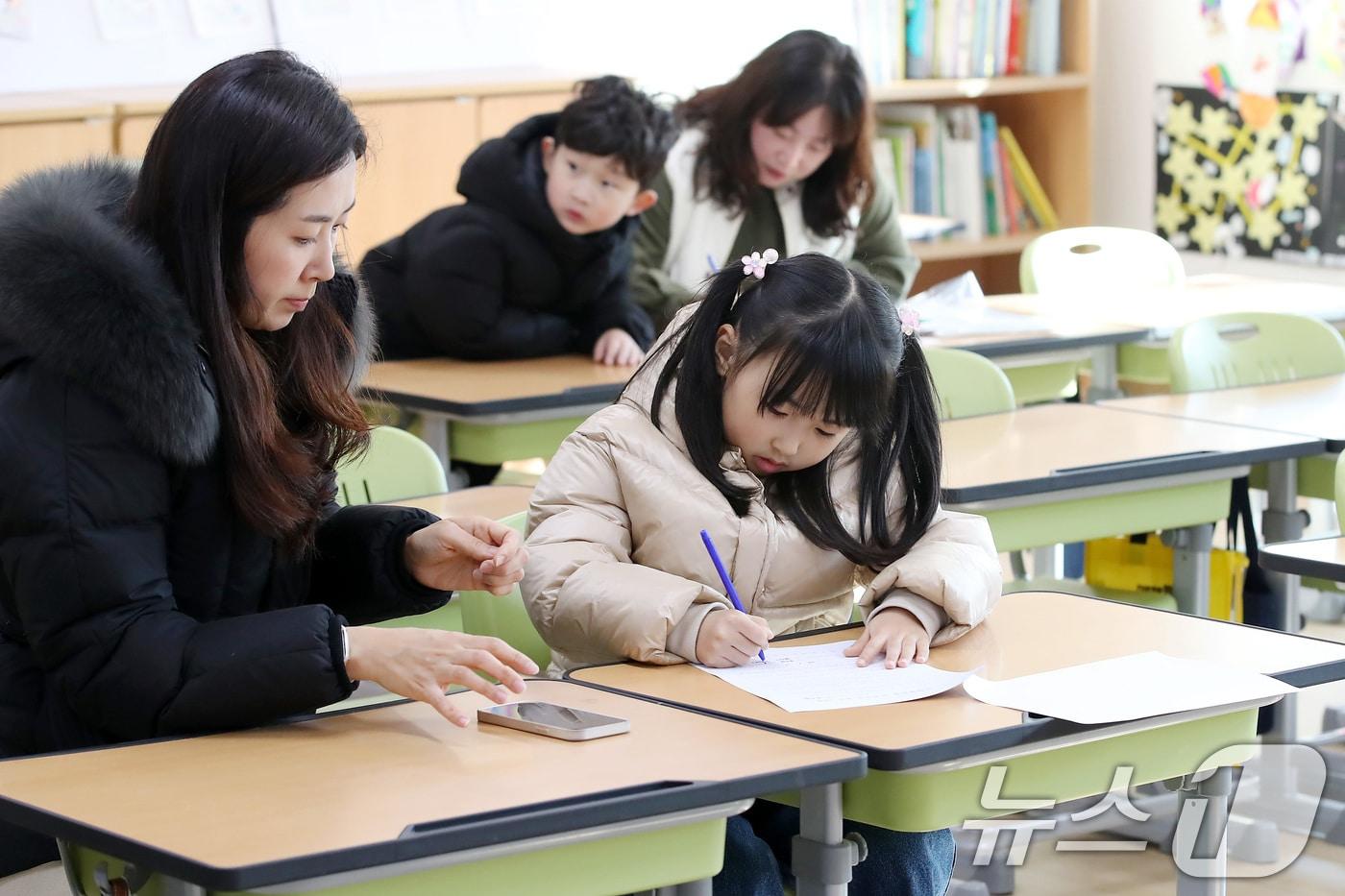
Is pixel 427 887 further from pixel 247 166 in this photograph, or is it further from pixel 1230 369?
pixel 1230 369

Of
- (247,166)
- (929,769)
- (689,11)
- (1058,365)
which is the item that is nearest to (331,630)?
(247,166)

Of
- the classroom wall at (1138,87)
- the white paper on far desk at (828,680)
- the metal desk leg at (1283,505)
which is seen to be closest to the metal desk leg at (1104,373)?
the metal desk leg at (1283,505)

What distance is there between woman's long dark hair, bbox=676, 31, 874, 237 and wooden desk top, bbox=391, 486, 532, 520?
1303 millimetres

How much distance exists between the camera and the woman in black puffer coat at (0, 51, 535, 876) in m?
1.54

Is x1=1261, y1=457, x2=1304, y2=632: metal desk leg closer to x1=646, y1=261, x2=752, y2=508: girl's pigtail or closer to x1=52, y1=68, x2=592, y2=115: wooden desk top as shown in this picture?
x1=646, y1=261, x2=752, y2=508: girl's pigtail

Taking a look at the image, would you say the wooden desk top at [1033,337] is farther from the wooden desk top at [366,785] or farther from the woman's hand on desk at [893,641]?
the wooden desk top at [366,785]

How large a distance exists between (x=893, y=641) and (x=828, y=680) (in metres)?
0.12

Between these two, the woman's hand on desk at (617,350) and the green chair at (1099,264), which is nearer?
the woman's hand on desk at (617,350)

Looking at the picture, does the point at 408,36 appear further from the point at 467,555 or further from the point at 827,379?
the point at 467,555

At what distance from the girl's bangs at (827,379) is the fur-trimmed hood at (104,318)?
0.68m

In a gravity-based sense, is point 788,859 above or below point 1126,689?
below

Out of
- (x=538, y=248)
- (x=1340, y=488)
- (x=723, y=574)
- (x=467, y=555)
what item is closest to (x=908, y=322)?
(x=723, y=574)

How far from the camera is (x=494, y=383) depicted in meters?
3.44

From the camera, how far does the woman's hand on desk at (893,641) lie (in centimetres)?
186
